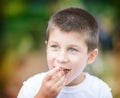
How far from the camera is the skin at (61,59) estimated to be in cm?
62

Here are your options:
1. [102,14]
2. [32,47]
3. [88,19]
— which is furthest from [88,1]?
[88,19]

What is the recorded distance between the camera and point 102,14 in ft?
3.17

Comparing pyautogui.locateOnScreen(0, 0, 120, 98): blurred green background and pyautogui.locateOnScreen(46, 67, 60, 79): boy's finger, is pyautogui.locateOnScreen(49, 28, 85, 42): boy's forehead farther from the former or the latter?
pyautogui.locateOnScreen(0, 0, 120, 98): blurred green background

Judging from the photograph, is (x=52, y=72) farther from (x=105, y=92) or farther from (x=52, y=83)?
(x=105, y=92)

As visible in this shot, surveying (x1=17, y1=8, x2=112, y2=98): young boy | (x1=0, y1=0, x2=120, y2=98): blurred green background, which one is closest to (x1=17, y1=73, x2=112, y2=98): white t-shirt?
(x1=17, y1=8, x2=112, y2=98): young boy

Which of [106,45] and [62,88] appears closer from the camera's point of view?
[62,88]

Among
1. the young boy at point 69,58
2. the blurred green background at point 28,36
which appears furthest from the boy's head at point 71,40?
the blurred green background at point 28,36

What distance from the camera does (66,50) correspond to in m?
0.63

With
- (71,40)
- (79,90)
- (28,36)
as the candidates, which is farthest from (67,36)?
(28,36)

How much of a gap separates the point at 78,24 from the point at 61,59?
0.23 ft

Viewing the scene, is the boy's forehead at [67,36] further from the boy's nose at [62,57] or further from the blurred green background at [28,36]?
the blurred green background at [28,36]

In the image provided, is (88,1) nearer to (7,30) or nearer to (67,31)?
(7,30)

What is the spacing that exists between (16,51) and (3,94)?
11 centimetres

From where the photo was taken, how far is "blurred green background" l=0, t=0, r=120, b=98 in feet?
3.08
